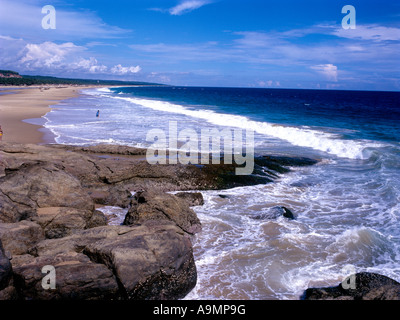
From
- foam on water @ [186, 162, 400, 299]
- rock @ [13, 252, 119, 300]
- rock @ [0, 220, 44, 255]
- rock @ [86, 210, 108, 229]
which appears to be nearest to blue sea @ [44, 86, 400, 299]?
foam on water @ [186, 162, 400, 299]

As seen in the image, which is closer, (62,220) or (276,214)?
(62,220)

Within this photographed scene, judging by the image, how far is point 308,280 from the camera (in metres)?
6.77

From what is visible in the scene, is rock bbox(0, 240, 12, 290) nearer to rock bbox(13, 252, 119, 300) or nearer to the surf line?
rock bbox(13, 252, 119, 300)

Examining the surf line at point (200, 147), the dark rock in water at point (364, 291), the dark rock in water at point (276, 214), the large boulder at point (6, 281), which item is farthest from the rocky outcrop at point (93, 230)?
the dark rock in water at point (364, 291)

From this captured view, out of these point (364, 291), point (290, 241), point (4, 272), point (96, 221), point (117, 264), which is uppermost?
point (4, 272)

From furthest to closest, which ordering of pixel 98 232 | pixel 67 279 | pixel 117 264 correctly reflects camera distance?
pixel 98 232 < pixel 117 264 < pixel 67 279

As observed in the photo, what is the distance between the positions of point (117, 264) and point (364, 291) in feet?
14.0

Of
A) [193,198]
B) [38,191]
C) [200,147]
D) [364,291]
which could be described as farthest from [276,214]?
[200,147]

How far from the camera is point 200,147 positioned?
1892 cm

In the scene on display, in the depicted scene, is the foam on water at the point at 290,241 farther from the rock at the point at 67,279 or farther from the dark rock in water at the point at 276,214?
the rock at the point at 67,279

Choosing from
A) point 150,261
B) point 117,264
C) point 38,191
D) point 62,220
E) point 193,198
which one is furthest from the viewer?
point 193,198

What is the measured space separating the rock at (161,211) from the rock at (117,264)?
155 centimetres

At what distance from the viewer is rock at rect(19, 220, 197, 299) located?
5.31 m

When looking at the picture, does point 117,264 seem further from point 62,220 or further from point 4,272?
point 62,220
